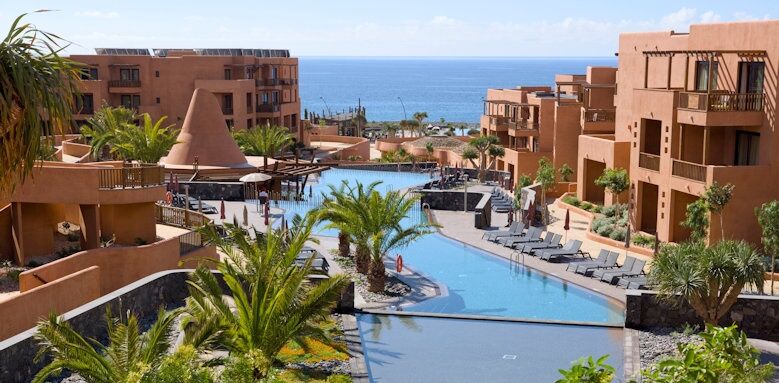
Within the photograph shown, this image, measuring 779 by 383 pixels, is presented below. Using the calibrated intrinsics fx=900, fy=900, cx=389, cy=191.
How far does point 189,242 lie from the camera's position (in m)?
21.8

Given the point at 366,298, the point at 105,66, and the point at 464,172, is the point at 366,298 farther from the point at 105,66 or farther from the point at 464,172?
the point at 105,66

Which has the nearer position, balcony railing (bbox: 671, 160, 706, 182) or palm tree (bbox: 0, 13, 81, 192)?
palm tree (bbox: 0, 13, 81, 192)

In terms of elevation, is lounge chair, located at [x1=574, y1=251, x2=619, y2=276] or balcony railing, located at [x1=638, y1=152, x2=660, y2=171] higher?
balcony railing, located at [x1=638, y1=152, x2=660, y2=171]

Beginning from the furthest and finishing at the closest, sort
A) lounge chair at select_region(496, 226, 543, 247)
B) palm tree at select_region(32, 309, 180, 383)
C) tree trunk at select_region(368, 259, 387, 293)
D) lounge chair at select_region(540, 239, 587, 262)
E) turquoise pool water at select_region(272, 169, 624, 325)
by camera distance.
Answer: lounge chair at select_region(496, 226, 543, 247), lounge chair at select_region(540, 239, 587, 262), tree trunk at select_region(368, 259, 387, 293), turquoise pool water at select_region(272, 169, 624, 325), palm tree at select_region(32, 309, 180, 383)

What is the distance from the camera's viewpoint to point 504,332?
17.3 m

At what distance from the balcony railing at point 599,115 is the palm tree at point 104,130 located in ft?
62.8

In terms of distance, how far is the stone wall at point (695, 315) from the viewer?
1666cm

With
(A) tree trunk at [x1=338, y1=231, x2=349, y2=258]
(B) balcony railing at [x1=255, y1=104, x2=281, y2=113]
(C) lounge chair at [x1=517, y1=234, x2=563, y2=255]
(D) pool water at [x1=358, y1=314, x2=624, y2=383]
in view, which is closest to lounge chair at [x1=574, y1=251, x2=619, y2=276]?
(C) lounge chair at [x1=517, y1=234, x2=563, y2=255]

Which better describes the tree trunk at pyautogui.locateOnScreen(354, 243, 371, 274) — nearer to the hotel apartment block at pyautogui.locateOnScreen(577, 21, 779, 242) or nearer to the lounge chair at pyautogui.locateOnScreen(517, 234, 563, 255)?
the lounge chair at pyautogui.locateOnScreen(517, 234, 563, 255)

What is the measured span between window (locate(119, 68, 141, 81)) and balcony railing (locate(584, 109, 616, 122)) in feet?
94.5

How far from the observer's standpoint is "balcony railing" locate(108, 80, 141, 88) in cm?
5450

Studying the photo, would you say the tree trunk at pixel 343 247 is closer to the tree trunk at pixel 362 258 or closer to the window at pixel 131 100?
the tree trunk at pixel 362 258

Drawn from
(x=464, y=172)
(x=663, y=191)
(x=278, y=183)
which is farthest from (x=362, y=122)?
(x=663, y=191)

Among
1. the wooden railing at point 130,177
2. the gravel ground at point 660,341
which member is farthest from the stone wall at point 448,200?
the gravel ground at point 660,341
